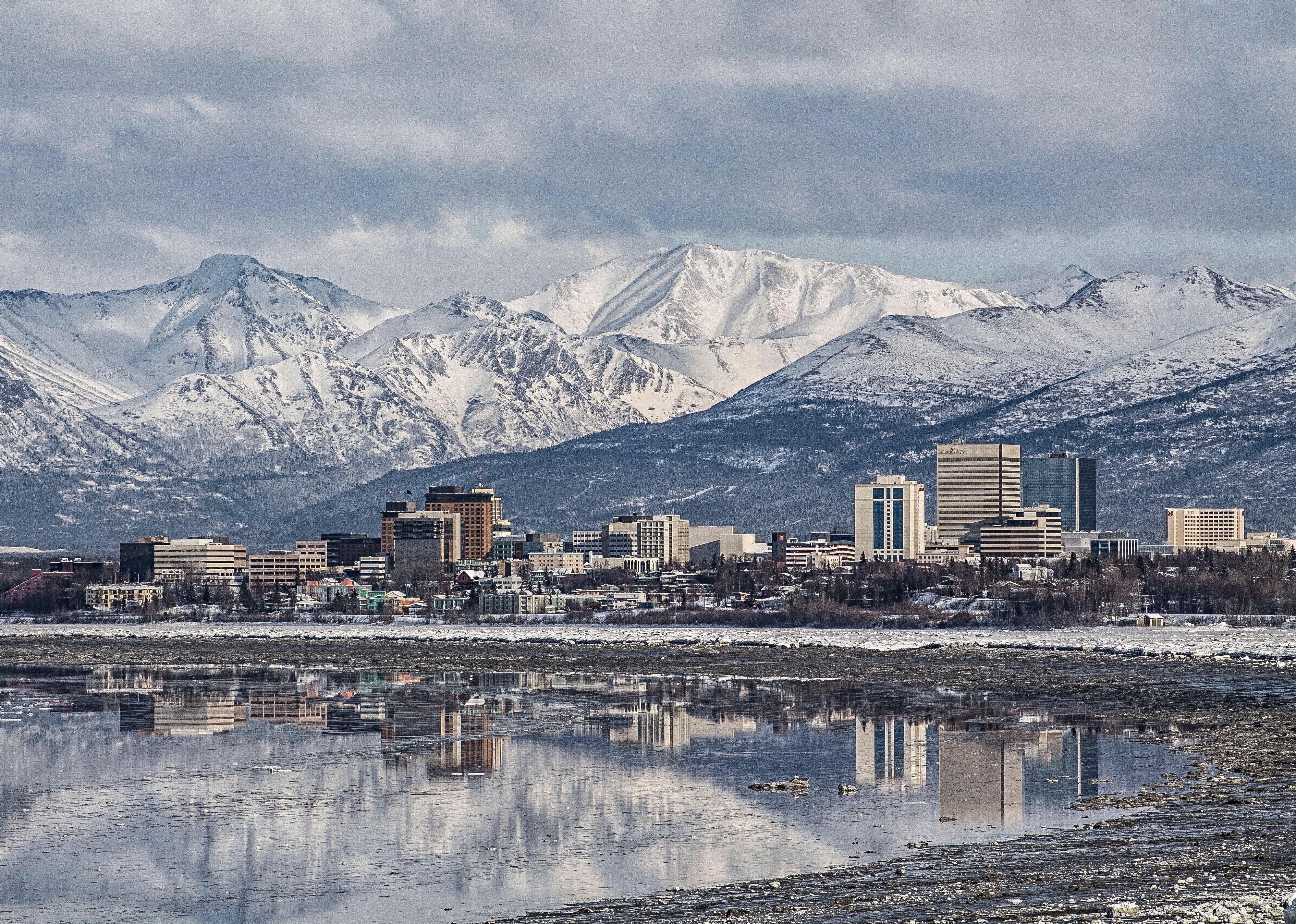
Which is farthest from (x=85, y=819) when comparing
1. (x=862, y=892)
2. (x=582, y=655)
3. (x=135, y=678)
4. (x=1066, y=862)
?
(x=582, y=655)

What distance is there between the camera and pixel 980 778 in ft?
207

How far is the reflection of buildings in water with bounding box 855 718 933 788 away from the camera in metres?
63.5

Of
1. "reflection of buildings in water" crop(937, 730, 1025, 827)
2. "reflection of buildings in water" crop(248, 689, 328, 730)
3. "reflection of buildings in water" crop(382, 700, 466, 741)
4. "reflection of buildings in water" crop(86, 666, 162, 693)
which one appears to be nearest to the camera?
"reflection of buildings in water" crop(937, 730, 1025, 827)

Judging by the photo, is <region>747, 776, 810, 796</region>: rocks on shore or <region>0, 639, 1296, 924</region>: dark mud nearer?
<region>0, 639, 1296, 924</region>: dark mud

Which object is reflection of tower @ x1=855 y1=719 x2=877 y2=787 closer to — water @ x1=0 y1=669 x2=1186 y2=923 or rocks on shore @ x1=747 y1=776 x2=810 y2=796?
water @ x1=0 y1=669 x2=1186 y2=923

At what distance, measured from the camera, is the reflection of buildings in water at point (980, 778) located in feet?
184

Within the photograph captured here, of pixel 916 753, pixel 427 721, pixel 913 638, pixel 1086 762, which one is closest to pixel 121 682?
pixel 427 721

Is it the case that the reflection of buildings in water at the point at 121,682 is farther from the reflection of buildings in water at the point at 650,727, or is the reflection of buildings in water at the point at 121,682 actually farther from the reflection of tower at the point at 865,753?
the reflection of tower at the point at 865,753

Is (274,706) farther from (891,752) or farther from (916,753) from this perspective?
(916,753)

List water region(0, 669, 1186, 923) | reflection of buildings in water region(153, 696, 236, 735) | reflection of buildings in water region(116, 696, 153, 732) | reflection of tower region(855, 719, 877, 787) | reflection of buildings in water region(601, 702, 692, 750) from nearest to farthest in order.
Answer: water region(0, 669, 1186, 923)
reflection of tower region(855, 719, 877, 787)
reflection of buildings in water region(601, 702, 692, 750)
reflection of buildings in water region(153, 696, 236, 735)
reflection of buildings in water region(116, 696, 153, 732)

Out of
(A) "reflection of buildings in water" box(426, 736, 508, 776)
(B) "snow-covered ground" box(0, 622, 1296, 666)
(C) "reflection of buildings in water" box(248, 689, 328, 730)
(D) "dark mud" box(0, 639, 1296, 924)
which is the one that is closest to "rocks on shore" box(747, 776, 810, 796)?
(D) "dark mud" box(0, 639, 1296, 924)

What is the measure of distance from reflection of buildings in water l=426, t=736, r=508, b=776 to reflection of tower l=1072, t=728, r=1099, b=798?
66.4 ft

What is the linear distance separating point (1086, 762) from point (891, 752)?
25.5ft

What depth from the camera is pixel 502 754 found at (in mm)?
72062
